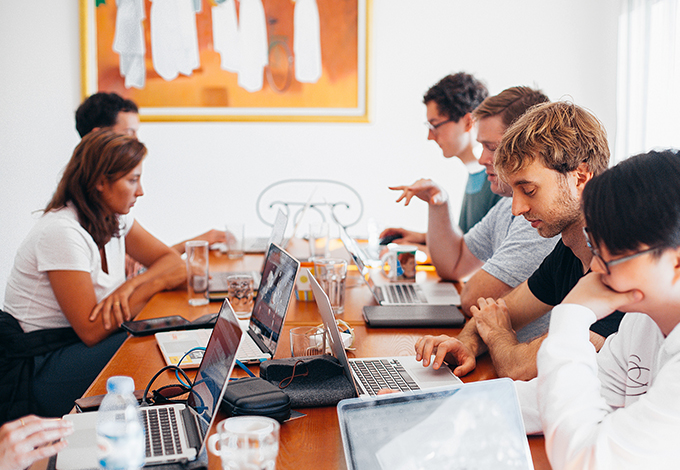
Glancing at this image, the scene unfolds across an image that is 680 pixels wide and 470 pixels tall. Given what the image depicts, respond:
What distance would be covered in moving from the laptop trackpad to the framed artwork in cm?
256

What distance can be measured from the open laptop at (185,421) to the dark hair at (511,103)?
3.95ft

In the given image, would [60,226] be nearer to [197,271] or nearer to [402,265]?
[197,271]

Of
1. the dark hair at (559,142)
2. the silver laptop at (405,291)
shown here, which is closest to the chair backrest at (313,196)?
the silver laptop at (405,291)

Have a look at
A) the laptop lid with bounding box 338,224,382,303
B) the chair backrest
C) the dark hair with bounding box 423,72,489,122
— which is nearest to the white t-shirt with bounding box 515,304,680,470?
the laptop lid with bounding box 338,224,382,303

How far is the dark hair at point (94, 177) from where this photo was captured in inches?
81.4

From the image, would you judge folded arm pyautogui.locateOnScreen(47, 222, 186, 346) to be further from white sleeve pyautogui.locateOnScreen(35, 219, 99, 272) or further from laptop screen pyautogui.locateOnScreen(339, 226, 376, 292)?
laptop screen pyautogui.locateOnScreen(339, 226, 376, 292)

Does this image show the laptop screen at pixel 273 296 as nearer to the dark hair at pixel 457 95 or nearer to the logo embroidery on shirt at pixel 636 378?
the logo embroidery on shirt at pixel 636 378

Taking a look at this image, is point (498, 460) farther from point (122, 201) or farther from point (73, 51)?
point (73, 51)

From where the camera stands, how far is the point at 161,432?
1.01m

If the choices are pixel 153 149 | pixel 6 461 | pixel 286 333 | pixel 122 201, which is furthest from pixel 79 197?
pixel 153 149

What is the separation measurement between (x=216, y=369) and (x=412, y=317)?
0.80 m

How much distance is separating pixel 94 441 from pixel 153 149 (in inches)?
116

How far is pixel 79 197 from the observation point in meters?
2.06

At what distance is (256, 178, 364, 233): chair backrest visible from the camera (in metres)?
3.79
